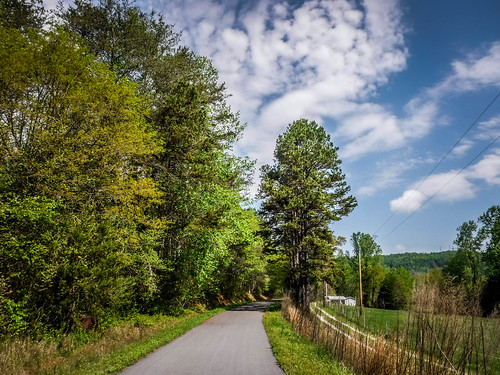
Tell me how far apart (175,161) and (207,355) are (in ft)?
40.3

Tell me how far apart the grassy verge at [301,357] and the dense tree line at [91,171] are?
6.63 m

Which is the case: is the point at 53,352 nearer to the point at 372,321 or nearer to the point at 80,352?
the point at 80,352

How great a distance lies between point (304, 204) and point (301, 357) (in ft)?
52.9

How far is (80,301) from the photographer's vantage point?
1134 centimetres

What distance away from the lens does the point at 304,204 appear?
80.7 feet

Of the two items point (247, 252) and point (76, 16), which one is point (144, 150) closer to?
point (76, 16)

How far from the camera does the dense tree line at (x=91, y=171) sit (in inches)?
403

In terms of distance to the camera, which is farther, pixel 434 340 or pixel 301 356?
pixel 301 356

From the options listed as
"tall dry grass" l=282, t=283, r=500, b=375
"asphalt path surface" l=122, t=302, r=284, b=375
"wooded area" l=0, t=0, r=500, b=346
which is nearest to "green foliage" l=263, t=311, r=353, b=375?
"asphalt path surface" l=122, t=302, r=284, b=375

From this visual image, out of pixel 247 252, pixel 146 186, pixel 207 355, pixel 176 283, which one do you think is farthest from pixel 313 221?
pixel 207 355

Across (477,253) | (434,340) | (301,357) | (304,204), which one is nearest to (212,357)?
(301,357)

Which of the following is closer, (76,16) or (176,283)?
(76,16)

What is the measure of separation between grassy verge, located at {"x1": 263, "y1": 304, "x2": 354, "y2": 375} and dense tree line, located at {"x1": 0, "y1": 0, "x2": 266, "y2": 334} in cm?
663

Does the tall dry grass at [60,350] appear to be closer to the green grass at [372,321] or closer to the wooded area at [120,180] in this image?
the wooded area at [120,180]
